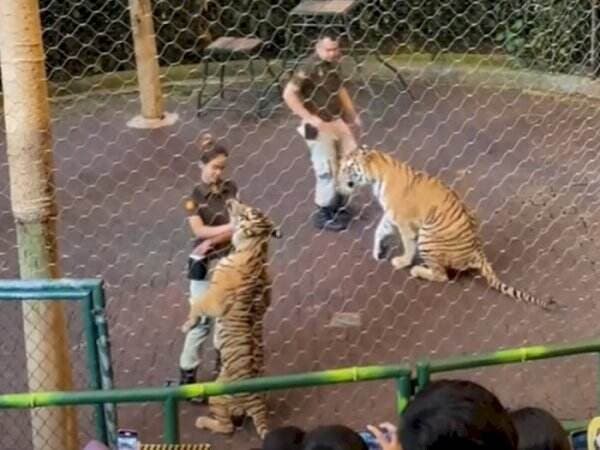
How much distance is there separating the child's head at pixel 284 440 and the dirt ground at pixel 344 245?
1227 mm

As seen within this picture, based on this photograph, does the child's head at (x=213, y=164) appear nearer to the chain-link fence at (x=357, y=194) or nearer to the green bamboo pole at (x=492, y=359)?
the chain-link fence at (x=357, y=194)

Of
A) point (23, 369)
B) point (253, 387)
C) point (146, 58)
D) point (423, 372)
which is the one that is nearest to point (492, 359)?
point (423, 372)

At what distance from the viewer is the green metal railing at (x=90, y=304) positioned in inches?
99.5

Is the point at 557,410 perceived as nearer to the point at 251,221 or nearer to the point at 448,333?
the point at 448,333

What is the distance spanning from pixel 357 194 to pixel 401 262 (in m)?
0.63

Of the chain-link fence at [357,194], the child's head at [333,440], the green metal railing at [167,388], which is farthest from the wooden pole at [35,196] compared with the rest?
the child's head at [333,440]

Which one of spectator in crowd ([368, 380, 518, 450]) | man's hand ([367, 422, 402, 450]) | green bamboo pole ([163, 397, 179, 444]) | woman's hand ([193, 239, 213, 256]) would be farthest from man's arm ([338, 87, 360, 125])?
spectator in crowd ([368, 380, 518, 450])

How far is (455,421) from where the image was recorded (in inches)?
58.2

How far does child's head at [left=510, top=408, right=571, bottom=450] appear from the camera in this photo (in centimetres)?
185

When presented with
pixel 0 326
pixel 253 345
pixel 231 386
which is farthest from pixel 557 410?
pixel 0 326

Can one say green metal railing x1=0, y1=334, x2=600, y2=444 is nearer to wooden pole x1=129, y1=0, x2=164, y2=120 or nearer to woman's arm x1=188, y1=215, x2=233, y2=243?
woman's arm x1=188, y1=215, x2=233, y2=243

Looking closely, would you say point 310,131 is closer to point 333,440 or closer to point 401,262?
point 401,262

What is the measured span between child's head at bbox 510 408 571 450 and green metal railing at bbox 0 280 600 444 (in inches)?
8.7

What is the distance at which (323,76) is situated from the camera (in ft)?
14.8
